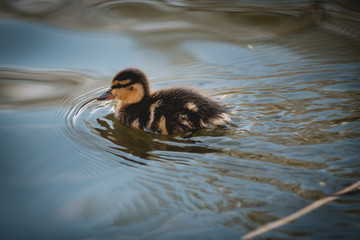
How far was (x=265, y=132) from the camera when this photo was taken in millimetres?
2264

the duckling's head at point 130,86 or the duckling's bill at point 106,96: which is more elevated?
the duckling's head at point 130,86

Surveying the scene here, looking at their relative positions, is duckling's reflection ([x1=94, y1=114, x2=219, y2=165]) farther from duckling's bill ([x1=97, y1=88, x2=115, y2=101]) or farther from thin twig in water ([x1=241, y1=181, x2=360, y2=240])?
thin twig in water ([x1=241, y1=181, x2=360, y2=240])

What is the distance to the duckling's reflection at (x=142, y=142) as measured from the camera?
218 cm

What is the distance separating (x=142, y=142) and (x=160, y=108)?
0.27 metres

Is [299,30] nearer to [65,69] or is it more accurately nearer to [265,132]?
[265,132]

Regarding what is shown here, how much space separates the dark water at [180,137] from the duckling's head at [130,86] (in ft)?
0.59

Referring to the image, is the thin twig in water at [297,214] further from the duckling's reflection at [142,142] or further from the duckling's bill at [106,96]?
the duckling's bill at [106,96]

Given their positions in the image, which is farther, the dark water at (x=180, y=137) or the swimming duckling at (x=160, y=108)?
the swimming duckling at (x=160, y=108)

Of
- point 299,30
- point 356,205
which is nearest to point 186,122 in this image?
point 356,205

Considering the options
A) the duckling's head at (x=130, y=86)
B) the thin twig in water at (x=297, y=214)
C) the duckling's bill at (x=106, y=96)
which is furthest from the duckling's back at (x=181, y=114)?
the thin twig in water at (x=297, y=214)

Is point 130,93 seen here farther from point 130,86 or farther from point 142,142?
point 142,142

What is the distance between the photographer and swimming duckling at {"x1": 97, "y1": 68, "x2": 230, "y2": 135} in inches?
95.2

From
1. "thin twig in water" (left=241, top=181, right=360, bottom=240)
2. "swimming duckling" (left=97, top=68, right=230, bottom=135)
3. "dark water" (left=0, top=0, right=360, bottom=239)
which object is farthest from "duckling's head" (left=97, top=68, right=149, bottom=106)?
"thin twig in water" (left=241, top=181, right=360, bottom=240)

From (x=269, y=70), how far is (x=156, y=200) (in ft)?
5.50
